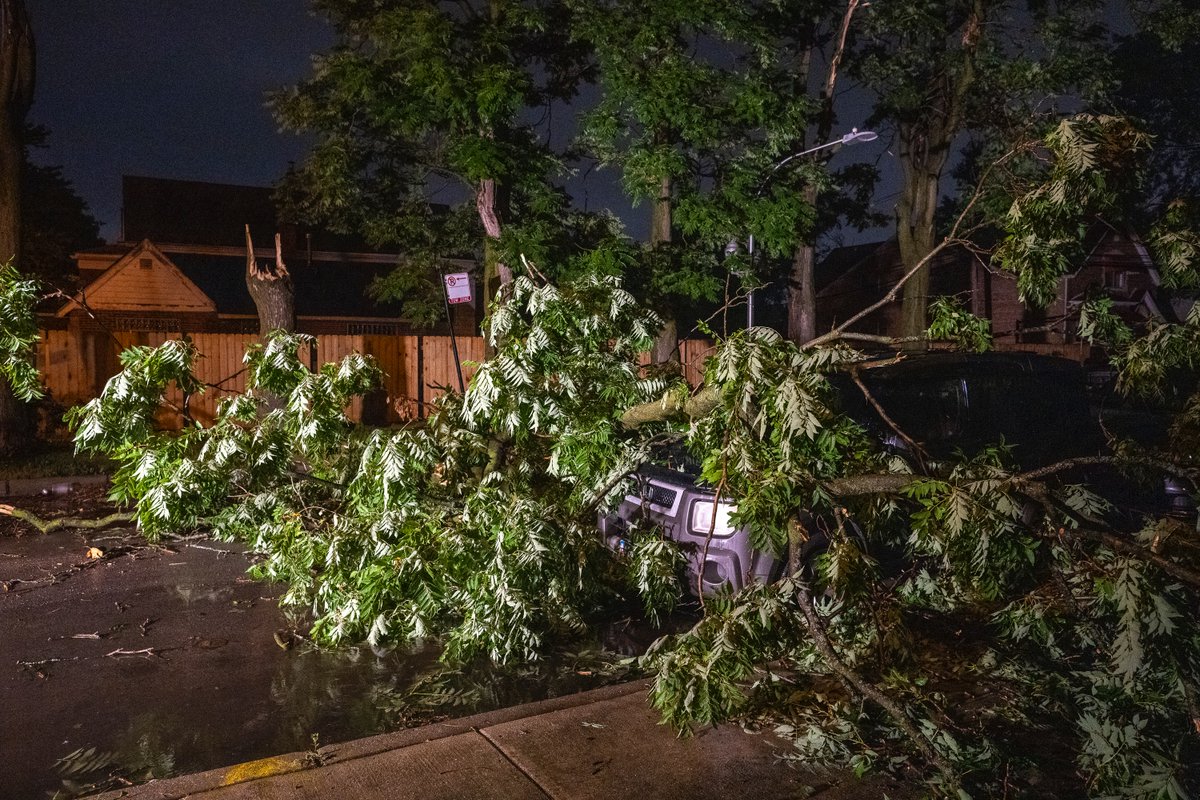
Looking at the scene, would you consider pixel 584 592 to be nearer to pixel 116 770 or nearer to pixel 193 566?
pixel 116 770

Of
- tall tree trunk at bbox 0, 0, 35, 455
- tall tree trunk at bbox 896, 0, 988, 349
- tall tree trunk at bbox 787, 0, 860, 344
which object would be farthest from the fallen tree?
tall tree trunk at bbox 896, 0, 988, 349

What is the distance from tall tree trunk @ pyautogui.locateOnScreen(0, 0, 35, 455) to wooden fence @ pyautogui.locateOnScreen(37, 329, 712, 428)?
168cm

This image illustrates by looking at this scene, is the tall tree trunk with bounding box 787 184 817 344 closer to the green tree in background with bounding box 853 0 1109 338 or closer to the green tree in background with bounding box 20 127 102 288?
the green tree in background with bounding box 853 0 1109 338

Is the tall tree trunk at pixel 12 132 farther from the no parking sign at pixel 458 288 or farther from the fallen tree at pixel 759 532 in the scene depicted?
the fallen tree at pixel 759 532

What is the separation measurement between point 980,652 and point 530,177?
1201 cm

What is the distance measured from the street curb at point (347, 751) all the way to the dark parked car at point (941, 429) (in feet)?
4.08

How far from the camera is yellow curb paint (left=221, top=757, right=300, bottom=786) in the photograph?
3.56m

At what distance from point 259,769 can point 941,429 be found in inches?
191

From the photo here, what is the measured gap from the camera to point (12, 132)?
1260 centimetres

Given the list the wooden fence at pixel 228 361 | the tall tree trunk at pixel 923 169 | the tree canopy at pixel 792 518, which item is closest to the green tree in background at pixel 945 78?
the tall tree trunk at pixel 923 169

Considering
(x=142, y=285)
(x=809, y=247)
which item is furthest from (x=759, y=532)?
(x=142, y=285)

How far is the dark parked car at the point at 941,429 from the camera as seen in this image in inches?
215

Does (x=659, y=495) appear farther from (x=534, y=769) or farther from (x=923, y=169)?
(x=923, y=169)

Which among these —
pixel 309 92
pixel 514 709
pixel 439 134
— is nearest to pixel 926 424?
pixel 514 709
